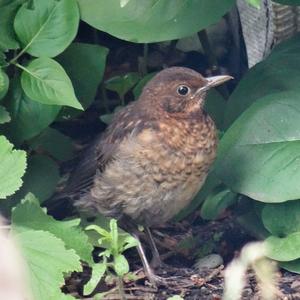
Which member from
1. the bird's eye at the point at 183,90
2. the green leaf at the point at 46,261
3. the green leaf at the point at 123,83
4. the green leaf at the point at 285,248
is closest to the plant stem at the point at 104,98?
the green leaf at the point at 123,83

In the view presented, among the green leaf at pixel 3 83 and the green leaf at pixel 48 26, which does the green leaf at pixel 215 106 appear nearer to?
the green leaf at pixel 48 26

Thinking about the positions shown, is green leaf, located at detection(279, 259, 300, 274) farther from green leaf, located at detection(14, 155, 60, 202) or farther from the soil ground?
green leaf, located at detection(14, 155, 60, 202)

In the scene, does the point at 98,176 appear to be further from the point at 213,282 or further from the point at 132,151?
the point at 213,282

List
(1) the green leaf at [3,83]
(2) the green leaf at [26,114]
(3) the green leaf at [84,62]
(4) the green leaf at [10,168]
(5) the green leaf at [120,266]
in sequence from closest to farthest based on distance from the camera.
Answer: (5) the green leaf at [120,266]
(4) the green leaf at [10,168]
(1) the green leaf at [3,83]
(2) the green leaf at [26,114]
(3) the green leaf at [84,62]

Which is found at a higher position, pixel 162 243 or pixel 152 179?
pixel 152 179

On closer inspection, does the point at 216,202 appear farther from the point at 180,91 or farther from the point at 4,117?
the point at 4,117

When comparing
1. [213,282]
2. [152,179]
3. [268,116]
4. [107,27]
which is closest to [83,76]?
[107,27]
